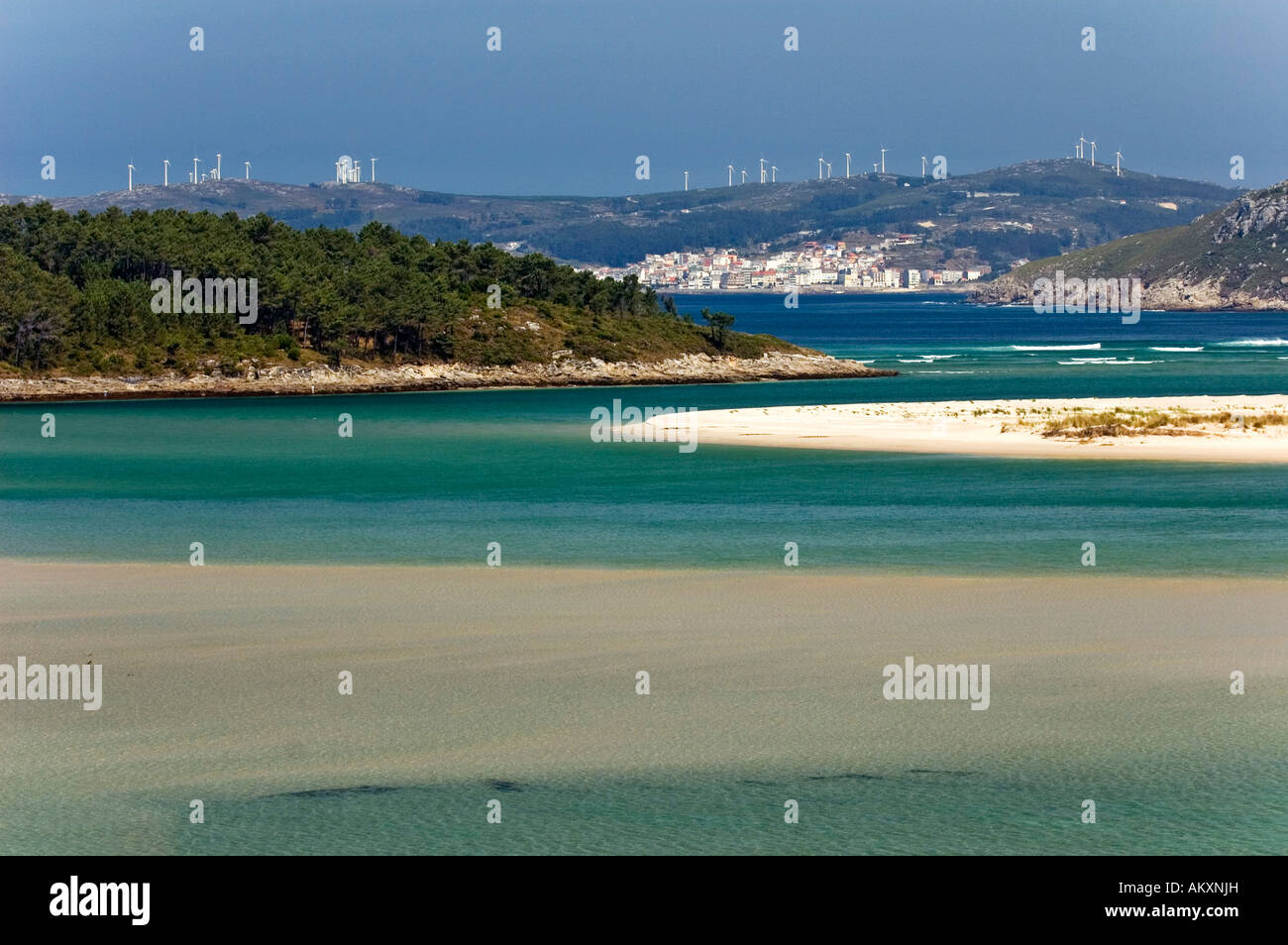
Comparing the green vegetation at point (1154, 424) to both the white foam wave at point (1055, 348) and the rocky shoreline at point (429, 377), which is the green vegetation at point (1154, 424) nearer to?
the rocky shoreline at point (429, 377)

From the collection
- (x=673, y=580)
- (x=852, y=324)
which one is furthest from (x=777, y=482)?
(x=852, y=324)

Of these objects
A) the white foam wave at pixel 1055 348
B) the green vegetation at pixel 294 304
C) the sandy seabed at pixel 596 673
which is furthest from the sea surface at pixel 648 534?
the white foam wave at pixel 1055 348

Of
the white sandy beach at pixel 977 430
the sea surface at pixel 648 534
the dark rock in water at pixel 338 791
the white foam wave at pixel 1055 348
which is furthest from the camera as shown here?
the white foam wave at pixel 1055 348

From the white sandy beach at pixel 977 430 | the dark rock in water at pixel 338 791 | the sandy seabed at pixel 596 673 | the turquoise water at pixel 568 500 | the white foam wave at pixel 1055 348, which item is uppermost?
the white foam wave at pixel 1055 348

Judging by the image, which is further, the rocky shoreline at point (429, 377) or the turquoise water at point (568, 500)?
the rocky shoreline at point (429, 377)

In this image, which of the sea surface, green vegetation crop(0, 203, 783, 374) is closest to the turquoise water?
the sea surface

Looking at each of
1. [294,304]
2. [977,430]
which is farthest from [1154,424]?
[294,304]
